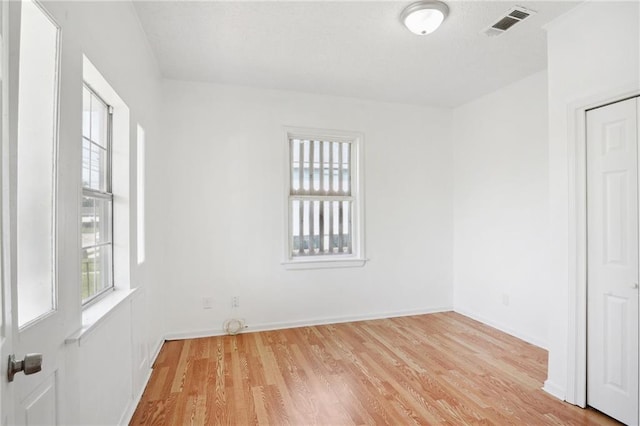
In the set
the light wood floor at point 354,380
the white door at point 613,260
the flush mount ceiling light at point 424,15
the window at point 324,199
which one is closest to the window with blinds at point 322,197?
the window at point 324,199

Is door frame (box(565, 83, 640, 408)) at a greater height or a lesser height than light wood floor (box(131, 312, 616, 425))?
greater

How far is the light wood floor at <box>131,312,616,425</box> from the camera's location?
2.13 meters

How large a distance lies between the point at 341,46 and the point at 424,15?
2.55ft

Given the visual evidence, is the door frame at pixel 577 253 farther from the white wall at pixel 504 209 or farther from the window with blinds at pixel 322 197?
the window with blinds at pixel 322 197

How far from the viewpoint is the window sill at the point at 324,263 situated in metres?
3.84

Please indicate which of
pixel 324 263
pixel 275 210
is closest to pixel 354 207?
pixel 324 263

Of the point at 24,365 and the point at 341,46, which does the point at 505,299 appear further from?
the point at 24,365

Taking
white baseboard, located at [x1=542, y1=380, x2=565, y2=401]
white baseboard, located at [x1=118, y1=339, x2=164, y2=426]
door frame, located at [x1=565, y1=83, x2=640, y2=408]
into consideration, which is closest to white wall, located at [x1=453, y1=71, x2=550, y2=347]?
white baseboard, located at [x1=542, y1=380, x2=565, y2=401]

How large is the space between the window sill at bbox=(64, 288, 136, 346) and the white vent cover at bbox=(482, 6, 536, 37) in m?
3.12

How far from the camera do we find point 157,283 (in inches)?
130

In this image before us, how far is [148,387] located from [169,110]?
2587 millimetres

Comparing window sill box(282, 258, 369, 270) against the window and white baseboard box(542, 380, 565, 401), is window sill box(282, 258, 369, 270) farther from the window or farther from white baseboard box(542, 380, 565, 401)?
white baseboard box(542, 380, 565, 401)

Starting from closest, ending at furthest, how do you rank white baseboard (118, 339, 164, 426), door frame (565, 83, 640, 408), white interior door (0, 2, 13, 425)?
white interior door (0, 2, 13, 425), white baseboard (118, 339, 164, 426), door frame (565, 83, 640, 408)

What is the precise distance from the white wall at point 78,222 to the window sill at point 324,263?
148 centimetres
